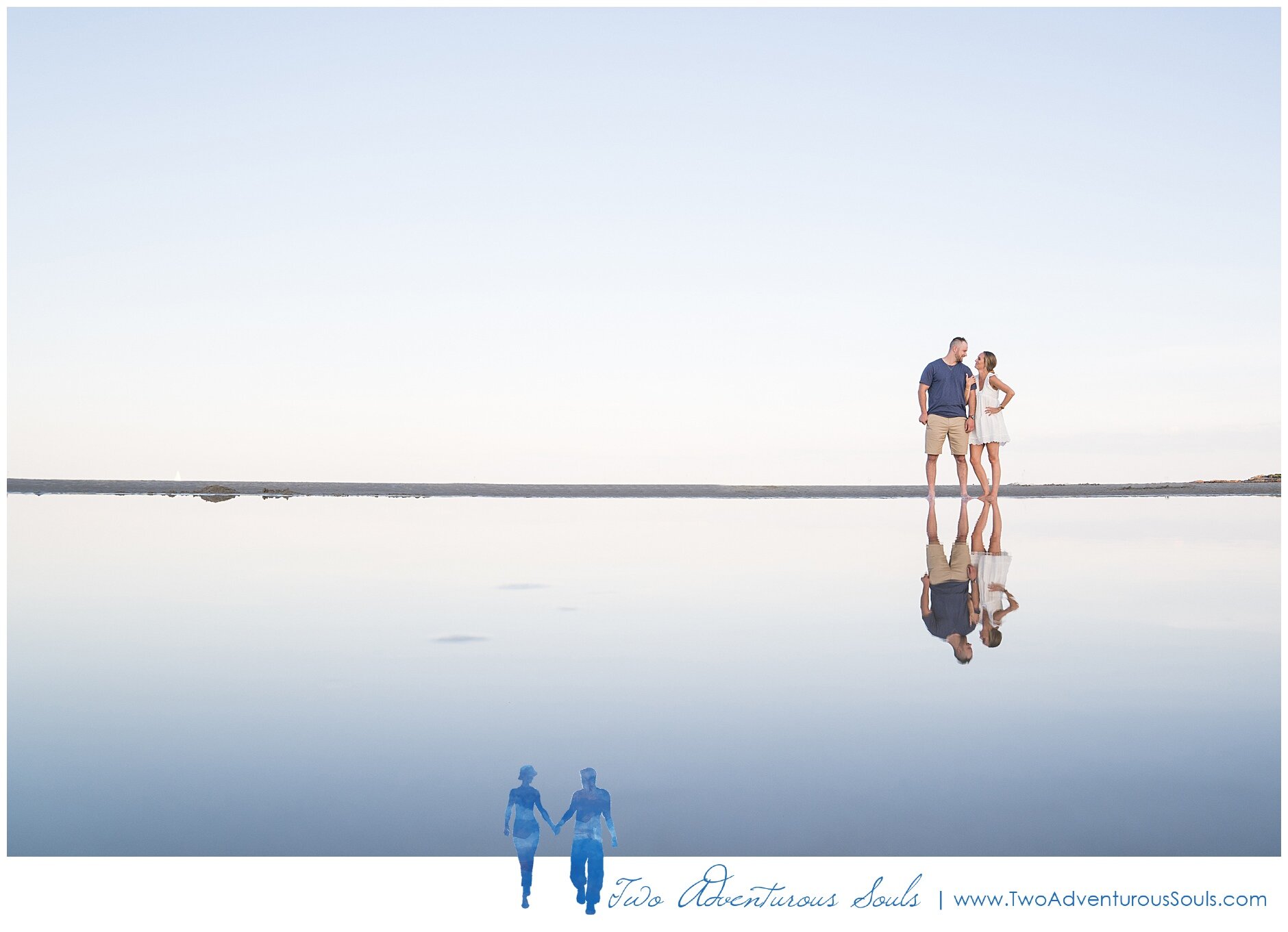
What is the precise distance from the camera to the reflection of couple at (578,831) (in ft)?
8.55

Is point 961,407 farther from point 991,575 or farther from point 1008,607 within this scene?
point 1008,607

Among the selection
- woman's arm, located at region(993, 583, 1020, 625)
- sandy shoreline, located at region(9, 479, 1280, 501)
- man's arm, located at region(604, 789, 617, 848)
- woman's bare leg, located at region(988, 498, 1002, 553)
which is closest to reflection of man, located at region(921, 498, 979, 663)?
woman's arm, located at region(993, 583, 1020, 625)

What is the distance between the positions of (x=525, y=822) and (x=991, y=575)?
211 inches

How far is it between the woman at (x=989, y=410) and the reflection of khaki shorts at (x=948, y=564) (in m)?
3.80

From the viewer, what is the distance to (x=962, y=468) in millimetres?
14180

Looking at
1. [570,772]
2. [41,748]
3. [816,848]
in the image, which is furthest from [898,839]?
[41,748]

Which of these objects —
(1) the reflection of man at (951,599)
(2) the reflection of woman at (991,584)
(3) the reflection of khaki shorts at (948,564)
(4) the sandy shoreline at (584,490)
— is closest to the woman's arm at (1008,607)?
(2) the reflection of woman at (991,584)

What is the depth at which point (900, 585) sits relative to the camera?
7023 mm

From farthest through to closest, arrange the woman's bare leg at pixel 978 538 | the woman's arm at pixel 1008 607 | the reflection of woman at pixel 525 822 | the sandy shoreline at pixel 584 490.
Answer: the sandy shoreline at pixel 584 490 < the woman's bare leg at pixel 978 538 < the woman's arm at pixel 1008 607 < the reflection of woman at pixel 525 822

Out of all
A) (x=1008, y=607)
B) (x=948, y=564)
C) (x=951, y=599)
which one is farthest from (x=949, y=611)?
(x=948, y=564)

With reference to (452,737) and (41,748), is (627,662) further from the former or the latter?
(41,748)

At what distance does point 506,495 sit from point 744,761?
76.3ft

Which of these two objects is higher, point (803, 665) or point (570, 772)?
point (803, 665)

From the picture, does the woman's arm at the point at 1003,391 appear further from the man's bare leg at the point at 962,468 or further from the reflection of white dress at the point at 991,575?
the reflection of white dress at the point at 991,575
